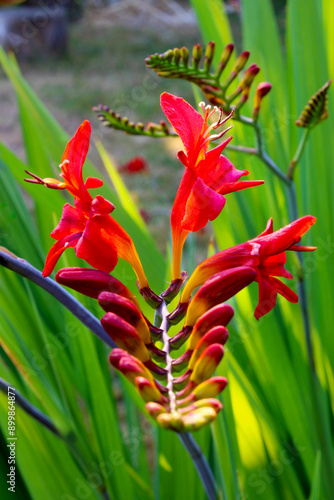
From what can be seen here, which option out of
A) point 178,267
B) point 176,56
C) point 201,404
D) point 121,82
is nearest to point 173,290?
point 178,267

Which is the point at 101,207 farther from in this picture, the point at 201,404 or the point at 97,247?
the point at 201,404

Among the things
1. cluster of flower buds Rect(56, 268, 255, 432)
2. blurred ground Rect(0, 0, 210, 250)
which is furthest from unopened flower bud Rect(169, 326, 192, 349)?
blurred ground Rect(0, 0, 210, 250)

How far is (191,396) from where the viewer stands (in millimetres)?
291

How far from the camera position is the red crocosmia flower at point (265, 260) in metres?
0.36

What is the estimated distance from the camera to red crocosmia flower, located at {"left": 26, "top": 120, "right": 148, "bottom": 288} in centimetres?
36

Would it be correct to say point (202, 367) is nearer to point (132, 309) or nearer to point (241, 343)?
point (132, 309)

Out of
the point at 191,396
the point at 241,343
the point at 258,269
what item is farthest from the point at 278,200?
the point at 191,396

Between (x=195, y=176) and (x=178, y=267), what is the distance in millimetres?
63

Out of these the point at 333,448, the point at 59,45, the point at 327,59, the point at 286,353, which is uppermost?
the point at 59,45

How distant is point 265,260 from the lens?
0.38 metres

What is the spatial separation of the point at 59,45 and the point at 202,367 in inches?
190

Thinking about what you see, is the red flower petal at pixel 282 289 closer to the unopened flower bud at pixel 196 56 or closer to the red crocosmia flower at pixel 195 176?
the red crocosmia flower at pixel 195 176

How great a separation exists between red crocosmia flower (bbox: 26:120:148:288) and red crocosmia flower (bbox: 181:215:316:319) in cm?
5

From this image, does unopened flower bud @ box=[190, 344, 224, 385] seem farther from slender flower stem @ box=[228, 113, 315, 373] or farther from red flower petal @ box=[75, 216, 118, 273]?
slender flower stem @ box=[228, 113, 315, 373]
